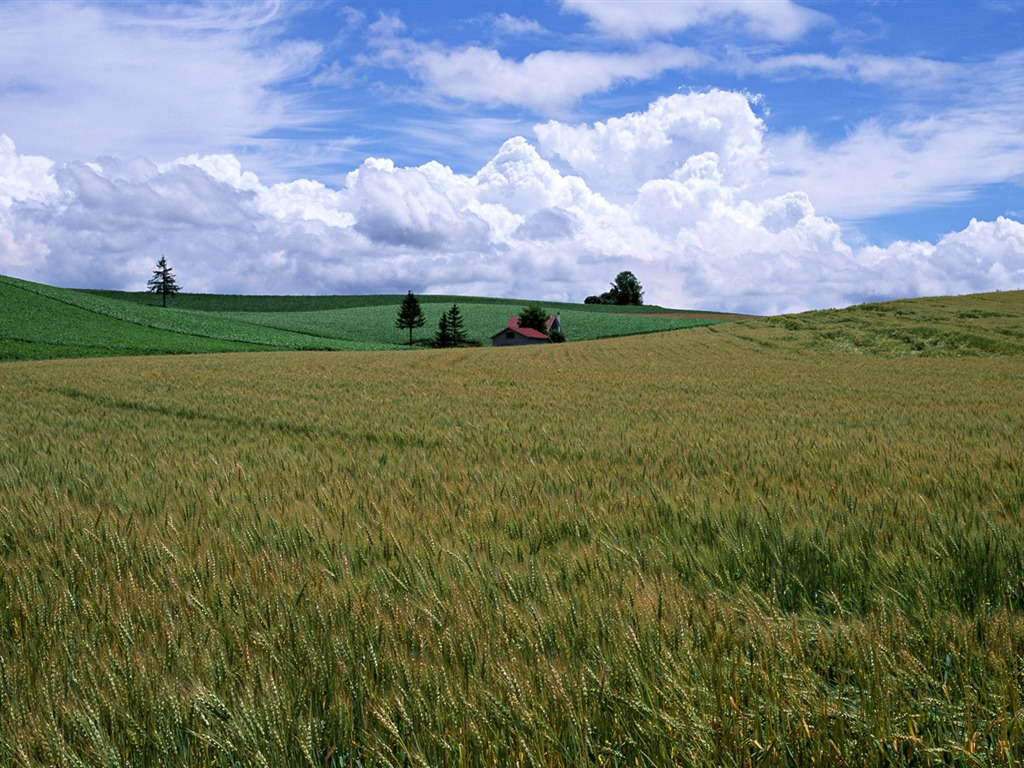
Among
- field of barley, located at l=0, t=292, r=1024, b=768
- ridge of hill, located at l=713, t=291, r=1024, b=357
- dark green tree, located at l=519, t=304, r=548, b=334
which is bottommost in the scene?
field of barley, located at l=0, t=292, r=1024, b=768

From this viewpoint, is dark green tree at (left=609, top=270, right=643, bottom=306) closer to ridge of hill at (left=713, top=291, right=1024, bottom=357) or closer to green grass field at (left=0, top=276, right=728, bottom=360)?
green grass field at (left=0, top=276, right=728, bottom=360)

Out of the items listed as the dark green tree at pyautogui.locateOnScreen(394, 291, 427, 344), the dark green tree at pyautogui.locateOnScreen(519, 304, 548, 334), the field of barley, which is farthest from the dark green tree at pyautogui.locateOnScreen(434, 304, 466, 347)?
the field of barley

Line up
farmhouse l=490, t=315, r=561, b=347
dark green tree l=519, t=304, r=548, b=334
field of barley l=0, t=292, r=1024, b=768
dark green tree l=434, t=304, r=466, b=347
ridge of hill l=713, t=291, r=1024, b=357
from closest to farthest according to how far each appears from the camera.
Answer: field of barley l=0, t=292, r=1024, b=768 < ridge of hill l=713, t=291, r=1024, b=357 < farmhouse l=490, t=315, r=561, b=347 < dark green tree l=434, t=304, r=466, b=347 < dark green tree l=519, t=304, r=548, b=334

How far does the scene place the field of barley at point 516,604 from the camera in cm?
171

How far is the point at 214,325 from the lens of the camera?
63.7 m

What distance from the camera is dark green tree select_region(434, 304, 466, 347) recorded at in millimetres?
75625

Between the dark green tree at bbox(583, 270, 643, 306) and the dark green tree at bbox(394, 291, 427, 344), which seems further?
the dark green tree at bbox(583, 270, 643, 306)

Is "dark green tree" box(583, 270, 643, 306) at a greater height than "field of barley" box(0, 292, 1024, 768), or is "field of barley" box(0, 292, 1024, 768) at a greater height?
"dark green tree" box(583, 270, 643, 306)

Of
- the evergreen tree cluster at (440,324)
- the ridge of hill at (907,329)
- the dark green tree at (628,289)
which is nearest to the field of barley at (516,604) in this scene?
the ridge of hill at (907,329)

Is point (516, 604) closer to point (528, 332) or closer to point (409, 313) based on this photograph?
point (528, 332)

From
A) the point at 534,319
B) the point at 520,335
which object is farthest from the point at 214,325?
the point at 534,319

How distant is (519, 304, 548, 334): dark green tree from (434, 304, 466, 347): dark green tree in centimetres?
787

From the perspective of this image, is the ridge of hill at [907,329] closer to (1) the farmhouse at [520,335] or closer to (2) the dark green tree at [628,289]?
(1) the farmhouse at [520,335]

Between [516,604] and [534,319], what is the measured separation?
7866cm
